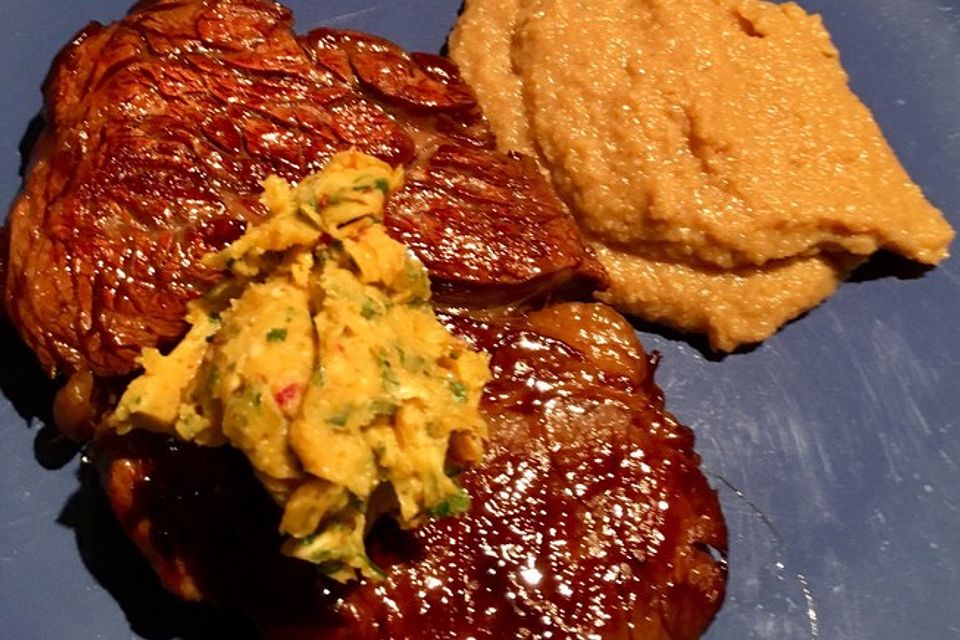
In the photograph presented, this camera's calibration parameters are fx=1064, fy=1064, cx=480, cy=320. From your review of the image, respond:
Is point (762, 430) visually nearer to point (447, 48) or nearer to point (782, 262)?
point (782, 262)

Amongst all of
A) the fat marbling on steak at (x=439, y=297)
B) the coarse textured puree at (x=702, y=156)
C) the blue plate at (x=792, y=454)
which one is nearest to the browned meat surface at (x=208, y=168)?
the fat marbling on steak at (x=439, y=297)

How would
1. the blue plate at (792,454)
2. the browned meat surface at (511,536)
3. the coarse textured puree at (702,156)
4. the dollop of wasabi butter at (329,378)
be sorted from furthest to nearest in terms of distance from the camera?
the coarse textured puree at (702,156) < the blue plate at (792,454) < the browned meat surface at (511,536) < the dollop of wasabi butter at (329,378)

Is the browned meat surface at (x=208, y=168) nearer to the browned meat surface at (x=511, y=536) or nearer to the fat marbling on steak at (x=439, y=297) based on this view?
the fat marbling on steak at (x=439, y=297)

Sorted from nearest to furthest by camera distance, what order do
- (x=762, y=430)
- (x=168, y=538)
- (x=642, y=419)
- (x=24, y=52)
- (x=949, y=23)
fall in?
(x=168, y=538) < (x=642, y=419) < (x=762, y=430) < (x=24, y=52) < (x=949, y=23)

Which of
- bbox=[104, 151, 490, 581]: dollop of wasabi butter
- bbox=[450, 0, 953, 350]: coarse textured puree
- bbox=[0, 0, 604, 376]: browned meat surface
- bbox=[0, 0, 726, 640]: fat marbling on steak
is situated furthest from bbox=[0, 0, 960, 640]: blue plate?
bbox=[104, 151, 490, 581]: dollop of wasabi butter

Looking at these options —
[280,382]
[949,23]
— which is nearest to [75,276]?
[280,382]

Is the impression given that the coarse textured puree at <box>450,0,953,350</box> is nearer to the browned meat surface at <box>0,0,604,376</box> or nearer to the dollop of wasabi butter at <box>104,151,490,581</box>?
the browned meat surface at <box>0,0,604,376</box>
